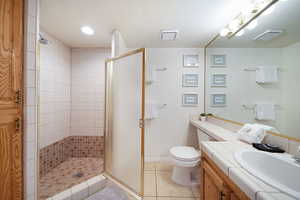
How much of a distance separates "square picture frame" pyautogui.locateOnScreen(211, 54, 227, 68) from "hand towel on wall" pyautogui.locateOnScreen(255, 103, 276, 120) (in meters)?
0.87

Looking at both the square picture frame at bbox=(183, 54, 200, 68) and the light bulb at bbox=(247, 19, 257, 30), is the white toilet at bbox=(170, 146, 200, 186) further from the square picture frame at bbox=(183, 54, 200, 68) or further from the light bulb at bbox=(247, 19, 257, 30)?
the light bulb at bbox=(247, 19, 257, 30)

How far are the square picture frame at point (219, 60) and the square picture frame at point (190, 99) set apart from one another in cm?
61

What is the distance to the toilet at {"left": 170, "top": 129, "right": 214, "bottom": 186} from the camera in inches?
62.0

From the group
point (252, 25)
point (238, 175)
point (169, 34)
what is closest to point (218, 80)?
point (252, 25)

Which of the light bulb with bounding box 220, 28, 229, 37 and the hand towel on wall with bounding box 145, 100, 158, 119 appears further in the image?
the hand towel on wall with bounding box 145, 100, 158, 119

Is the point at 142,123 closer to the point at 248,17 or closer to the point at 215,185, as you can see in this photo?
the point at 215,185

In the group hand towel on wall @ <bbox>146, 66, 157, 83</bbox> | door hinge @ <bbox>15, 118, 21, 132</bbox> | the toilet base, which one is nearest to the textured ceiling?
hand towel on wall @ <bbox>146, 66, 157, 83</bbox>

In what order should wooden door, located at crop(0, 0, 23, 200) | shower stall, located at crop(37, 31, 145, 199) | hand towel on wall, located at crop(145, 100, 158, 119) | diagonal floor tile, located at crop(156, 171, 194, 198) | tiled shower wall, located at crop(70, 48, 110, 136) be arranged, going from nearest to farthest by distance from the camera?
1. wooden door, located at crop(0, 0, 23, 200)
2. shower stall, located at crop(37, 31, 145, 199)
3. diagonal floor tile, located at crop(156, 171, 194, 198)
4. hand towel on wall, located at crop(145, 100, 158, 119)
5. tiled shower wall, located at crop(70, 48, 110, 136)

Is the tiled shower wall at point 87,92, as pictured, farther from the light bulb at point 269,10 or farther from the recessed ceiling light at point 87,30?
the light bulb at point 269,10

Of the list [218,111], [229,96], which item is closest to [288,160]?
[229,96]

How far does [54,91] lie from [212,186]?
2.46 m

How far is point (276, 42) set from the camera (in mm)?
1089

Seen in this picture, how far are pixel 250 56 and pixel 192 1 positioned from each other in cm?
88

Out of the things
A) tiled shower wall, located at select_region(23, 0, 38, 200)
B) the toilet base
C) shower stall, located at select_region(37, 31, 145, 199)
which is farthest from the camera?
the toilet base
